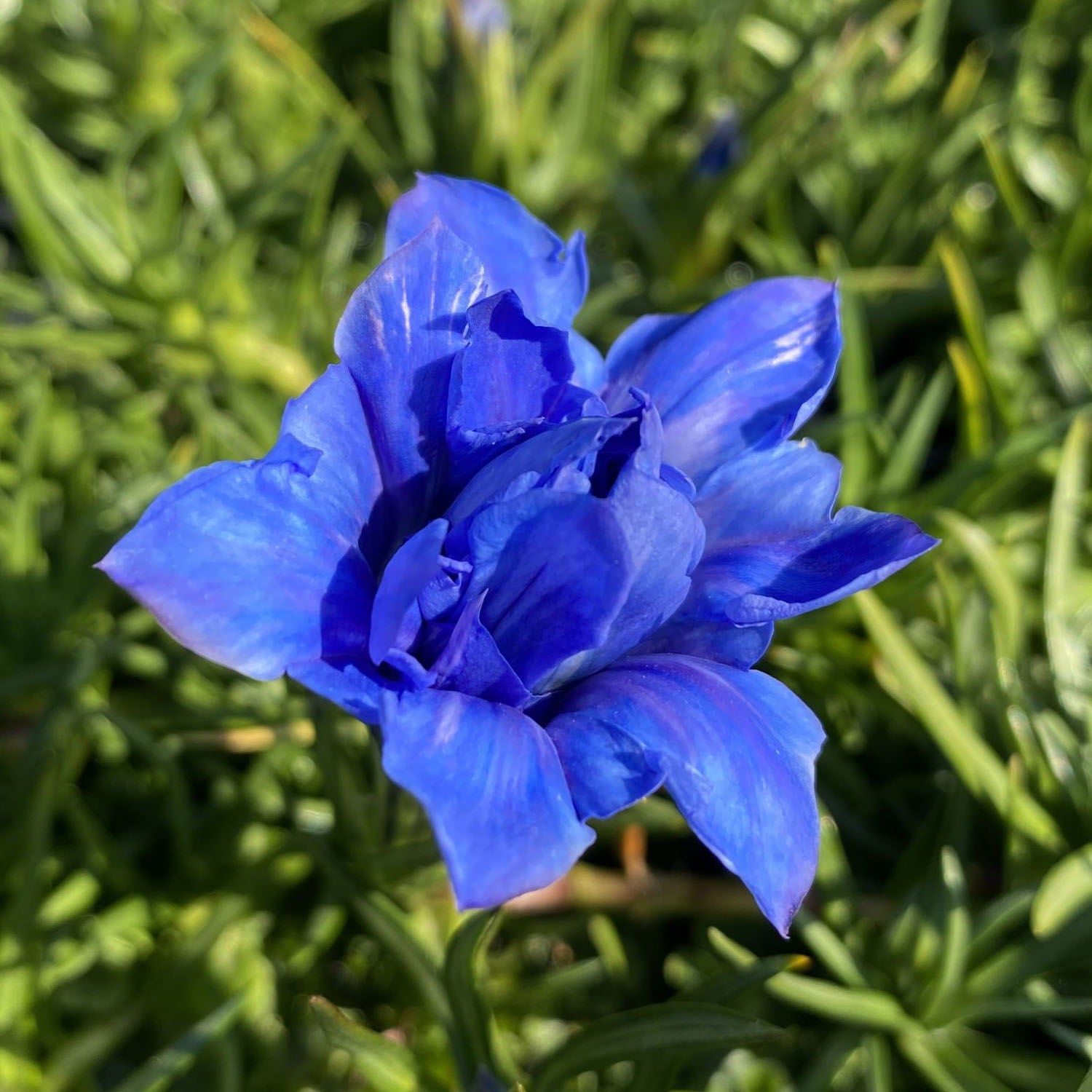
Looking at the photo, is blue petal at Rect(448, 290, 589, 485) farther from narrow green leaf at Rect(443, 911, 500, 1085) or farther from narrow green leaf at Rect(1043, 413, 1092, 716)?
narrow green leaf at Rect(1043, 413, 1092, 716)

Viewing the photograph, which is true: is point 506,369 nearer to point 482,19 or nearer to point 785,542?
point 785,542

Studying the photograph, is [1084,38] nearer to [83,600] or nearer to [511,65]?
[511,65]

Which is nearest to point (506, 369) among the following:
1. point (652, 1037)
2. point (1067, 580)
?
point (652, 1037)

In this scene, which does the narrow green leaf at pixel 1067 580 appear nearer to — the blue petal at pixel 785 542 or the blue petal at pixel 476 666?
the blue petal at pixel 785 542

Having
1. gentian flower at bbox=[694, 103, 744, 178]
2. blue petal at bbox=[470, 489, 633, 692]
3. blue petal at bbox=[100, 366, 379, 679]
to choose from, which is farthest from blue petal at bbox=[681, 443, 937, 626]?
gentian flower at bbox=[694, 103, 744, 178]

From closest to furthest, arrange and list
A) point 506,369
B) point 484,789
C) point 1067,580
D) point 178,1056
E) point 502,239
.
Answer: point 484,789, point 506,369, point 502,239, point 178,1056, point 1067,580

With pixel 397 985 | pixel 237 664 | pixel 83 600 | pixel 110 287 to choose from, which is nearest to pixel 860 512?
pixel 237 664

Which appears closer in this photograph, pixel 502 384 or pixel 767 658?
pixel 502 384
